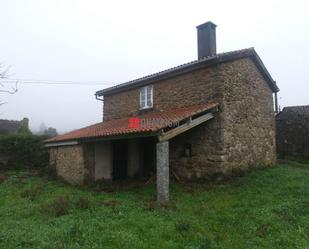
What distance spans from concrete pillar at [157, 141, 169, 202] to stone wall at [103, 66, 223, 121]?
3.85 metres

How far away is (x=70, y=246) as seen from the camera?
632 centimetres

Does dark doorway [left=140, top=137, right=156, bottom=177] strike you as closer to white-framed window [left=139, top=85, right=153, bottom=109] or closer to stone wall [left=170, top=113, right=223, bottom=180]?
white-framed window [left=139, top=85, right=153, bottom=109]

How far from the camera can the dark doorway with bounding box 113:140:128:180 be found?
15453 mm

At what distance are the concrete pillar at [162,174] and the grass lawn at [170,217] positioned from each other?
327mm

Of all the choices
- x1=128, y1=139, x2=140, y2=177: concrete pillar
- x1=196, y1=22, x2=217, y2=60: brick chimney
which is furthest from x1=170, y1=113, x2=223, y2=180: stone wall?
x1=196, y1=22, x2=217, y2=60: brick chimney

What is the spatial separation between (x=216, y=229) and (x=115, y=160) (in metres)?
8.56

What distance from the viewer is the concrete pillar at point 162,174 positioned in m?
9.94

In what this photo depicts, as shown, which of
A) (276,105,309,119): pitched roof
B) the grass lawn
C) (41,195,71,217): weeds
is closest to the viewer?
the grass lawn

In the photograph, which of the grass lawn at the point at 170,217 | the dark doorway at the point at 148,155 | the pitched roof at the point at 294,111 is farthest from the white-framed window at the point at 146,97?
the pitched roof at the point at 294,111

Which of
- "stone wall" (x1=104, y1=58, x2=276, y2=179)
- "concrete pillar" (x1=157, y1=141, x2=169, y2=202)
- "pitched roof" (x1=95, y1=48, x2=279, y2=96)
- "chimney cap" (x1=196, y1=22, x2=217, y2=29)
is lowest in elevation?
"concrete pillar" (x1=157, y1=141, x2=169, y2=202)

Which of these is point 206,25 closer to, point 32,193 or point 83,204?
point 83,204

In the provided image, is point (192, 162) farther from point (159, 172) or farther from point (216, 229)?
point (216, 229)

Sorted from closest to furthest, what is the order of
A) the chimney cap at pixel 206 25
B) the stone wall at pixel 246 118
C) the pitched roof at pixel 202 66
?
the stone wall at pixel 246 118, the pitched roof at pixel 202 66, the chimney cap at pixel 206 25

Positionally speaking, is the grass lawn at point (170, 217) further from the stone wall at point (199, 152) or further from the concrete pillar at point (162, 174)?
the stone wall at point (199, 152)
